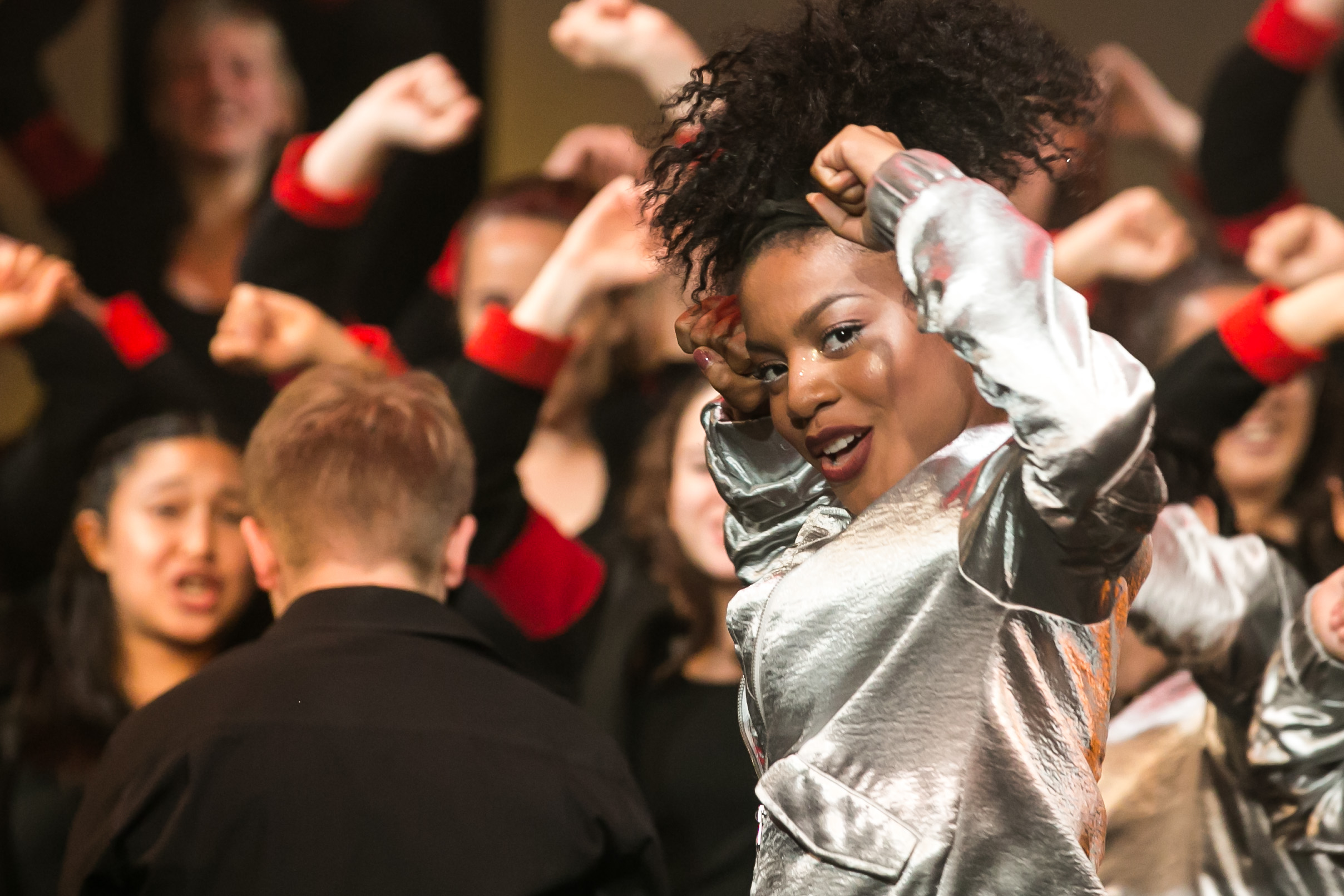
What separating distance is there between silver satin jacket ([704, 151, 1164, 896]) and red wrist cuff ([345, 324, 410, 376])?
1.81 meters

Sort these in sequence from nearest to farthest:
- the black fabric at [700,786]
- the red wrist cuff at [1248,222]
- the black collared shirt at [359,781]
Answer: the black collared shirt at [359,781]
the black fabric at [700,786]
the red wrist cuff at [1248,222]

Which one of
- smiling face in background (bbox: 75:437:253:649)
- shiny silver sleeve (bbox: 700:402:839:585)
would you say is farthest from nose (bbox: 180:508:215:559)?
shiny silver sleeve (bbox: 700:402:839:585)

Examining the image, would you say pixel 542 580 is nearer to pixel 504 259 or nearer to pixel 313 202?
pixel 504 259

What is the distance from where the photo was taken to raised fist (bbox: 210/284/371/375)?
2.45 m

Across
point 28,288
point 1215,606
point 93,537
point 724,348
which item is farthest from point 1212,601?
point 28,288

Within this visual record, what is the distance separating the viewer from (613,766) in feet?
5.77

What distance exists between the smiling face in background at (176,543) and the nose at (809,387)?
5.22 feet

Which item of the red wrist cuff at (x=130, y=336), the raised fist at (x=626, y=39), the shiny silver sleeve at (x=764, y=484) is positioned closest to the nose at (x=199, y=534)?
the red wrist cuff at (x=130, y=336)

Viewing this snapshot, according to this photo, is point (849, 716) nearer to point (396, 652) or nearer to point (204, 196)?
point (396, 652)

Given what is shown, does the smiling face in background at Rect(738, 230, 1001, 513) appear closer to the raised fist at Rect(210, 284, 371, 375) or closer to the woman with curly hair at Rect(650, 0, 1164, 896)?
the woman with curly hair at Rect(650, 0, 1164, 896)

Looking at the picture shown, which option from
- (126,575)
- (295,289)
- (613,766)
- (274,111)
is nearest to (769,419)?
(613,766)

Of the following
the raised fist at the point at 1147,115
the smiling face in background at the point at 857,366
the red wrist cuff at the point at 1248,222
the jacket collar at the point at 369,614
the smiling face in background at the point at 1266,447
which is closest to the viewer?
the smiling face in background at the point at 857,366

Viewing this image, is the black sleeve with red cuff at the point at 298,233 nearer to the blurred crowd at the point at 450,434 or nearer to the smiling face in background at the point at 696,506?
the blurred crowd at the point at 450,434

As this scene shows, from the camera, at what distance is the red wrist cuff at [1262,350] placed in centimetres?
206
